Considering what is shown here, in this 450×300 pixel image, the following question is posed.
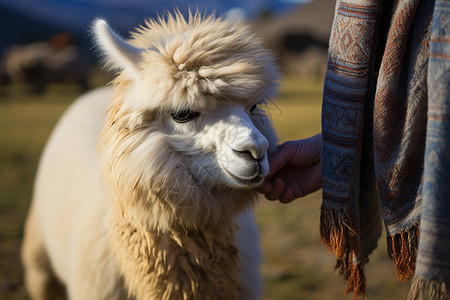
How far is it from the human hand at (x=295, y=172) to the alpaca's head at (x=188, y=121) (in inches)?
5.6

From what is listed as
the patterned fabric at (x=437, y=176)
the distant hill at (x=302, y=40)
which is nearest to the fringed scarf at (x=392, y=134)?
the patterned fabric at (x=437, y=176)

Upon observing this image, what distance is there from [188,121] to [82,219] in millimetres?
880

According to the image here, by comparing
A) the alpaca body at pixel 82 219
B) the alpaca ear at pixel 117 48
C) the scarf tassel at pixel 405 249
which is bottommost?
the alpaca body at pixel 82 219

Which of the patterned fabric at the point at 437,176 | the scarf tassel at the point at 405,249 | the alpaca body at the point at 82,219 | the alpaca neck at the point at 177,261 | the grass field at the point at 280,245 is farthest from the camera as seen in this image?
the grass field at the point at 280,245

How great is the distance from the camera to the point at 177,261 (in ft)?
5.42

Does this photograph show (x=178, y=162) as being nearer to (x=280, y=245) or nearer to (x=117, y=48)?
(x=117, y=48)

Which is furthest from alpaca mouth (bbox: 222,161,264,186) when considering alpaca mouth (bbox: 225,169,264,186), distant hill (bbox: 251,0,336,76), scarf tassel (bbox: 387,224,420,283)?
distant hill (bbox: 251,0,336,76)

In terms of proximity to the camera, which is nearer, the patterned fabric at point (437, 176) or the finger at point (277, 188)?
the patterned fabric at point (437, 176)

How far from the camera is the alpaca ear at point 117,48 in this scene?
1454mm

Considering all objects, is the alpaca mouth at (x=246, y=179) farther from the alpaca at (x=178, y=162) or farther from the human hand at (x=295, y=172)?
the human hand at (x=295, y=172)

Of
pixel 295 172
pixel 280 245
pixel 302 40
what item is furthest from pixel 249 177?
pixel 302 40

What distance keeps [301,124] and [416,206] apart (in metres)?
7.67

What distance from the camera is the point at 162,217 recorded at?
155cm

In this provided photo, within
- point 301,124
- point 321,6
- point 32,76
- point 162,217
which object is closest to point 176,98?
point 162,217
